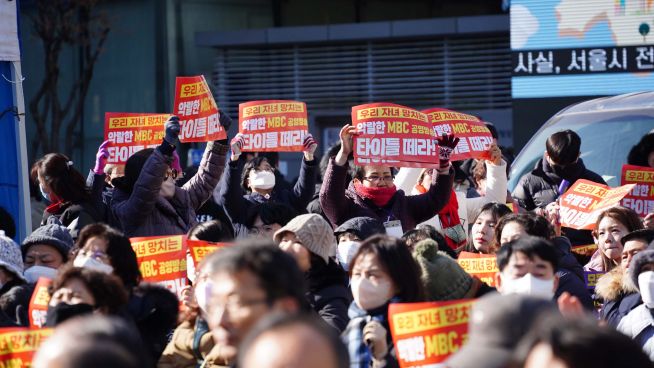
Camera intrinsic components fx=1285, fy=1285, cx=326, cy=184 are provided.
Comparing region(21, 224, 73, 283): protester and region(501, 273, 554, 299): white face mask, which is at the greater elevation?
region(501, 273, 554, 299): white face mask

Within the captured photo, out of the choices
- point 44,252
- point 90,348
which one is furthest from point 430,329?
point 44,252

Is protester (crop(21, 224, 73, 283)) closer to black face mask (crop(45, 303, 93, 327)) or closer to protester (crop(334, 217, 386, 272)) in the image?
protester (crop(334, 217, 386, 272))

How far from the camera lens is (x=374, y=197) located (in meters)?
7.50

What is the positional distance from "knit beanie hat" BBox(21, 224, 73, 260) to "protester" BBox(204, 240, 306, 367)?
2.90 meters

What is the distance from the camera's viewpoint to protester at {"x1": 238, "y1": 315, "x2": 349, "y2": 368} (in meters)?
2.59

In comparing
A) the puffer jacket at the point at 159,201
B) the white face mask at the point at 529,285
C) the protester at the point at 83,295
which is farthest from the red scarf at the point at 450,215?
the protester at the point at 83,295

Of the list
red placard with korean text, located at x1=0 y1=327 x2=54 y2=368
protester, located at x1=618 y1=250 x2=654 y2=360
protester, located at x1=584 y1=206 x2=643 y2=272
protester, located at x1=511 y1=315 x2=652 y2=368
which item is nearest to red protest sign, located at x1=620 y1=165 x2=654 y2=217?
protester, located at x1=584 y1=206 x2=643 y2=272

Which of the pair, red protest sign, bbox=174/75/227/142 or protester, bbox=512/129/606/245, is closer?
red protest sign, bbox=174/75/227/142

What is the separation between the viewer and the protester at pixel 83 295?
470 centimetres

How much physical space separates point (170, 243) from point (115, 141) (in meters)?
2.29

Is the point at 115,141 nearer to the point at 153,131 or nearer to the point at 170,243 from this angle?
the point at 153,131

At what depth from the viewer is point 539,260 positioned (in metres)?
5.03

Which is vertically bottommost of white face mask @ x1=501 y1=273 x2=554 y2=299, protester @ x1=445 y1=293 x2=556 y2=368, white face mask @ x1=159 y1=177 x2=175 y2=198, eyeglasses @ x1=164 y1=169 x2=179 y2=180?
white face mask @ x1=501 y1=273 x2=554 y2=299

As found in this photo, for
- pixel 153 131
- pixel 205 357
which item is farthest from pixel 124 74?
pixel 205 357
